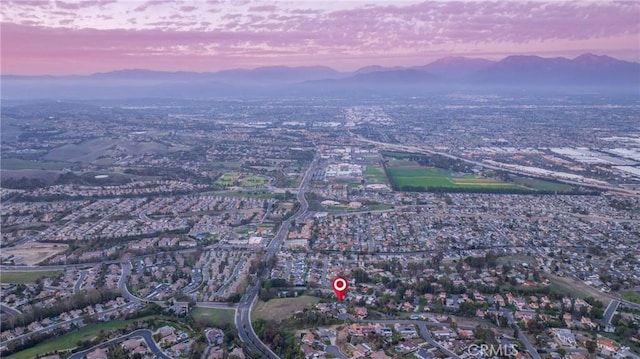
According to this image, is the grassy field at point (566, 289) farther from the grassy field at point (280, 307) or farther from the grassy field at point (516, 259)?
the grassy field at point (280, 307)

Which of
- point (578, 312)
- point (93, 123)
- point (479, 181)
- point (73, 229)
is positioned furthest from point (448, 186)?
point (93, 123)

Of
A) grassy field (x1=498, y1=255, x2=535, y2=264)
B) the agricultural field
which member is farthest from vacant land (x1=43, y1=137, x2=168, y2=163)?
grassy field (x1=498, y1=255, x2=535, y2=264)

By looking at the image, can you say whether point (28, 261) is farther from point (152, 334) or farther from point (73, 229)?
point (152, 334)

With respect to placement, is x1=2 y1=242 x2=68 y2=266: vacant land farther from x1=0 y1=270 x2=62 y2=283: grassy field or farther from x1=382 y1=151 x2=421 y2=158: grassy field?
x1=382 y1=151 x2=421 y2=158: grassy field

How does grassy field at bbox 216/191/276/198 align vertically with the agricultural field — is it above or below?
above

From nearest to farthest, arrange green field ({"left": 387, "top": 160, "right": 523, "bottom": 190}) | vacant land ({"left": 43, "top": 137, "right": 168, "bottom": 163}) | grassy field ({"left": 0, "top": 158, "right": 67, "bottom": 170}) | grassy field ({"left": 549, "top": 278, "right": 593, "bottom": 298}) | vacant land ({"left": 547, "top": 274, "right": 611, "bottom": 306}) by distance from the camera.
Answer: vacant land ({"left": 547, "top": 274, "right": 611, "bottom": 306}) → grassy field ({"left": 549, "top": 278, "right": 593, "bottom": 298}) → green field ({"left": 387, "top": 160, "right": 523, "bottom": 190}) → grassy field ({"left": 0, "top": 158, "right": 67, "bottom": 170}) → vacant land ({"left": 43, "top": 137, "right": 168, "bottom": 163})
